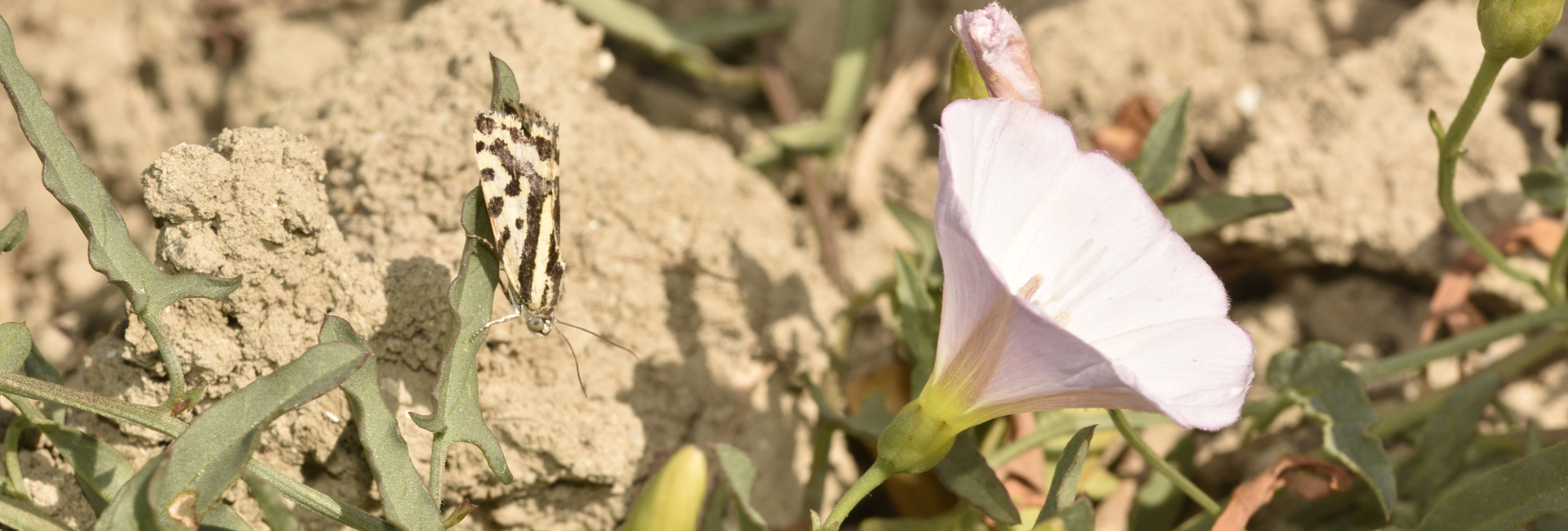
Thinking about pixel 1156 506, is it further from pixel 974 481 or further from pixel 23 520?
pixel 23 520

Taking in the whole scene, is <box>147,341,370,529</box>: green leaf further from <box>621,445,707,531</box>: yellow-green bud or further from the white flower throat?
the white flower throat

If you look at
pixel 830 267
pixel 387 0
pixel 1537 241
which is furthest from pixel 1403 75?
pixel 387 0

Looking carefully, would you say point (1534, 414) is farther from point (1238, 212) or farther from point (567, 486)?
point (567, 486)

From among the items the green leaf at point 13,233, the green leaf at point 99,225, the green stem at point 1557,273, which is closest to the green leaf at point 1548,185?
the green stem at point 1557,273

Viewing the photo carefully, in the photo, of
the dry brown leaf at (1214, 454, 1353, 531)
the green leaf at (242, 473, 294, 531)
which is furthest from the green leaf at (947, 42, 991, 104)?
the green leaf at (242, 473, 294, 531)

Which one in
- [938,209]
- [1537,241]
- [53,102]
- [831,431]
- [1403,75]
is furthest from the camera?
[53,102]
